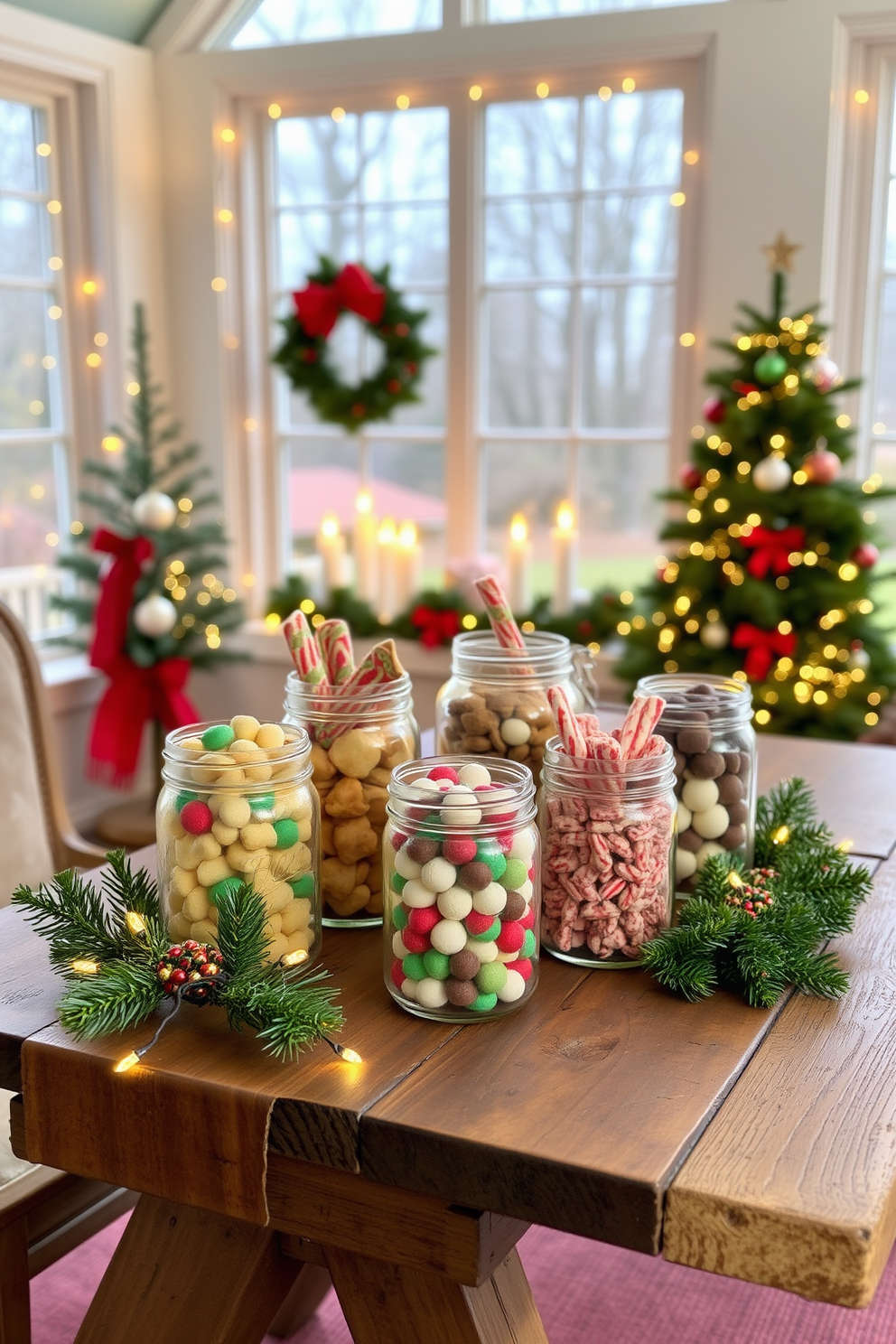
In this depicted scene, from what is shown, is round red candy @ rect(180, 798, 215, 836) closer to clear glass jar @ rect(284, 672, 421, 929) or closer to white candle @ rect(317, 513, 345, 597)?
clear glass jar @ rect(284, 672, 421, 929)

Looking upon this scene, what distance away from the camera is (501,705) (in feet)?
4.14

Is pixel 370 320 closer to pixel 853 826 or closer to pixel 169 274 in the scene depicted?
pixel 169 274

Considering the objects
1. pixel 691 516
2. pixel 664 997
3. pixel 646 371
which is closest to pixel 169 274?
pixel 646 371

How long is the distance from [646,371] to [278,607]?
4.25ft

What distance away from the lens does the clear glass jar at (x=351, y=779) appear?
3.89 feet

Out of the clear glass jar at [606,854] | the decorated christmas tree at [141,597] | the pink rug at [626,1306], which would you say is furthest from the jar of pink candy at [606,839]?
the decorated christmas tree at [141,597]

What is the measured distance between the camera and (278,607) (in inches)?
153

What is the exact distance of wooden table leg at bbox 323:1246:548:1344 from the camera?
1.04 metres

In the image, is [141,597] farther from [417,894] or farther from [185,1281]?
[417,894]

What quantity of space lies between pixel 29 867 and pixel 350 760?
2.39ft

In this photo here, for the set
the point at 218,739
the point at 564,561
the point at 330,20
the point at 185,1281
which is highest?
the point at 330,20

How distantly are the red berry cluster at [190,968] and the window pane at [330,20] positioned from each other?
317cm

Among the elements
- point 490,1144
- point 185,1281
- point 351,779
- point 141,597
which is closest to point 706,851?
point 351,779

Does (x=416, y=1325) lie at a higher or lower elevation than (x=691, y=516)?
lower
